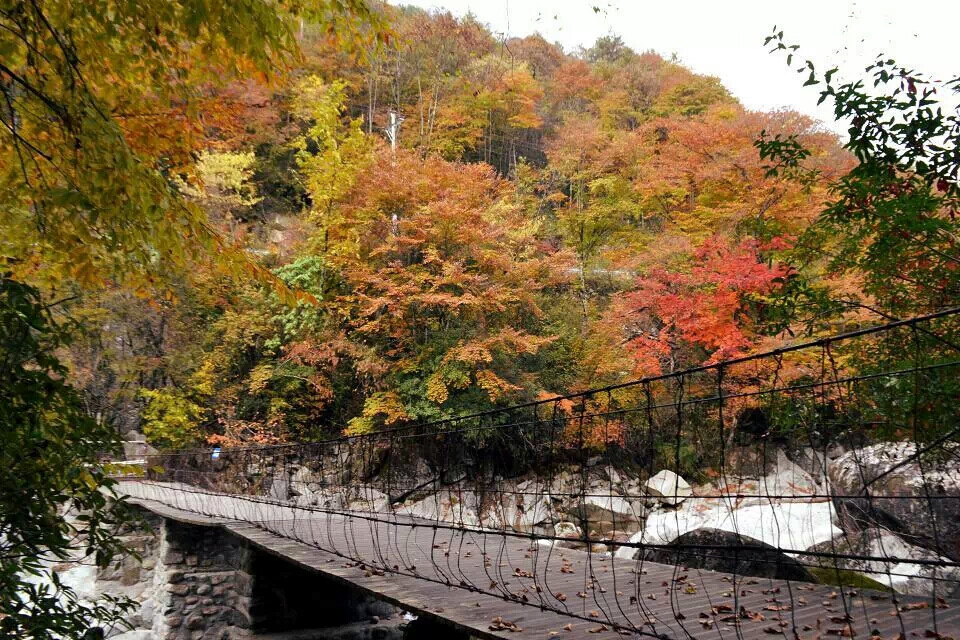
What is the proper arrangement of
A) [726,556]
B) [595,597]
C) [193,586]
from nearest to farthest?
[595,597] < [726,556] < [193,586]

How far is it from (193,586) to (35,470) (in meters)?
7.20

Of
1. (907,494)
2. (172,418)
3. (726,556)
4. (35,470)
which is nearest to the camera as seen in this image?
(35,470)

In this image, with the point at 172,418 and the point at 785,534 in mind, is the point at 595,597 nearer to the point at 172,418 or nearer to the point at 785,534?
the point at 785,534

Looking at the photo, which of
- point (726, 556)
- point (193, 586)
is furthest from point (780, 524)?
point (193, 586)

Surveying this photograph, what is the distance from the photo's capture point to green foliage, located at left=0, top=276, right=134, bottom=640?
142cm

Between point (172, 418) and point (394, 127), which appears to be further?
point (394, 127)

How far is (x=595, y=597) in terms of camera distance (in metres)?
3.11

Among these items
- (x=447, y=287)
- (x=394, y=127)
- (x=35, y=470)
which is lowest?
(x=35, y=470)

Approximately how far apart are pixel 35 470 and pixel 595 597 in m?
2.50

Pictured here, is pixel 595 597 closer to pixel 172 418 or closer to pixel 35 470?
pixel 35 470

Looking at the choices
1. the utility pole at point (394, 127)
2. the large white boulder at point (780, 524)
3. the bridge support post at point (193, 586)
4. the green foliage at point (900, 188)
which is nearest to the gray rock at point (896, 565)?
the large white boulder at point (780, 524)

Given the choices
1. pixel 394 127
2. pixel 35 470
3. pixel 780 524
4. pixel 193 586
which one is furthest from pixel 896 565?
pixel 394 127

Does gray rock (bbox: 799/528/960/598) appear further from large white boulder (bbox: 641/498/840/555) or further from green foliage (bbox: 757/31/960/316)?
green foliage (bbox: 757/31/960/316)

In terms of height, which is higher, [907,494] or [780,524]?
[907,494]
